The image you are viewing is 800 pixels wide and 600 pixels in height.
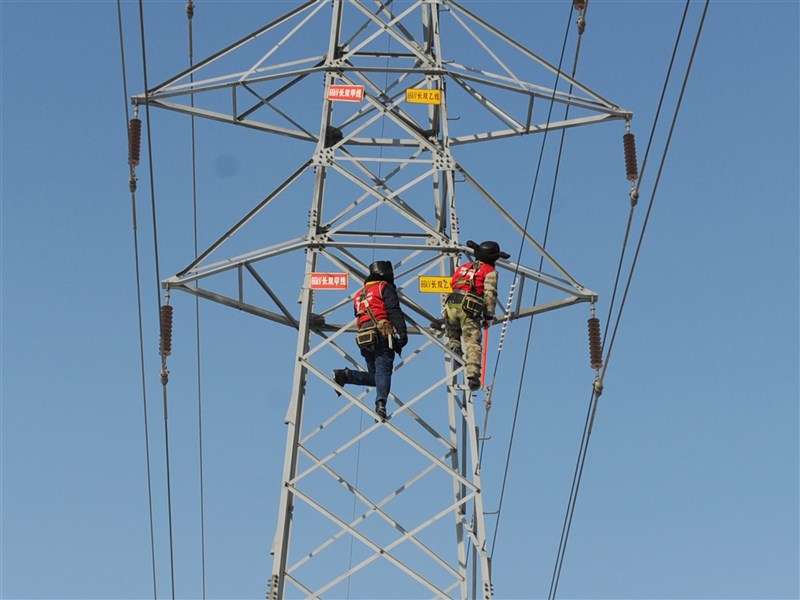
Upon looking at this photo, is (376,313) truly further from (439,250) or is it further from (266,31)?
(266,31)

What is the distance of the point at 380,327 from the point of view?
23.9 meters

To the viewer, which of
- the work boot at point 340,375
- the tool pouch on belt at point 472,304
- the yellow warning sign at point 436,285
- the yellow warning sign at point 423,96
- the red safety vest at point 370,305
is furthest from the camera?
the yellow warning sign at point 423,96

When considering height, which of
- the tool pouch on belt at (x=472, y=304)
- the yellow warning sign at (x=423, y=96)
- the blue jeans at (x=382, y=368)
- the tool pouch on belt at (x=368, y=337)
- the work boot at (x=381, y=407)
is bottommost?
the work boot at (x=381, y=407)

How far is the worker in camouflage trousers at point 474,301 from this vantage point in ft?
78.1

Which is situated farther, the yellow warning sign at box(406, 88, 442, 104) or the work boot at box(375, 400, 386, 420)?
the yellow warning sign at box(406, 88, 442, 104)

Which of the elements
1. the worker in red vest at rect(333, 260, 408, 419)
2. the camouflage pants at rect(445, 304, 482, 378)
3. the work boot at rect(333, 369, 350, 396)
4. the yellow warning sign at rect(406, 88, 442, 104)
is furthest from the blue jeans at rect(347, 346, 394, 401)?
the yellow warning sign at rect(406, 88, 442, 104)

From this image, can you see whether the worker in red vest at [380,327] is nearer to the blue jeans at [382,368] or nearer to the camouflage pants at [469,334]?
the blue jeans at [382,368]

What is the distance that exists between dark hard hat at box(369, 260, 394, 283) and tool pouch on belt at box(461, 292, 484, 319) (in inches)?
40.7

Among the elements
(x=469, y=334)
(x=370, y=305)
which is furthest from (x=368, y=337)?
(x=469, y=334)

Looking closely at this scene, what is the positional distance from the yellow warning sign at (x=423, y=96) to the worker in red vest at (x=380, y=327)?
2.48 meters

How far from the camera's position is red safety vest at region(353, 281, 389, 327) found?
23.9 m

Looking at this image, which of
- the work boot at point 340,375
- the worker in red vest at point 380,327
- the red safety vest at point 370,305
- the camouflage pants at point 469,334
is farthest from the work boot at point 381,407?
the camouflage pants at point 469,334

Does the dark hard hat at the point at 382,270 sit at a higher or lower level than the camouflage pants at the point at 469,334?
higher

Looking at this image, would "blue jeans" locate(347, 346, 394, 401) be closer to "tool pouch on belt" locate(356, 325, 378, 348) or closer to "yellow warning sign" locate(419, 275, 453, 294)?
"tool pouch on belt" locate(356, 325, 378, 348)
